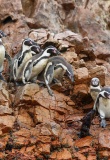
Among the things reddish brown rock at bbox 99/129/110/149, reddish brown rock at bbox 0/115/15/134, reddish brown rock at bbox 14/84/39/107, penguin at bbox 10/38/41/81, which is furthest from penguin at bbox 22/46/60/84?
reddish brown rock at bbox 99/129/110/149

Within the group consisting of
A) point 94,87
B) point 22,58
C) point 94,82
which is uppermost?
point 22,58

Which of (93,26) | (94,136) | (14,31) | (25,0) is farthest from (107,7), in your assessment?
(94,136)

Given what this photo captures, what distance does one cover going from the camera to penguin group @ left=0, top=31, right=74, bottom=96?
11.6m

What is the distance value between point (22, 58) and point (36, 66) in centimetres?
56

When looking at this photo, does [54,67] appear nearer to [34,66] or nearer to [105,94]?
[34,66]

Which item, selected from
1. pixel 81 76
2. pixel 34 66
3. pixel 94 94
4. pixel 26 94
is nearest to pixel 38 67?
pixel 34 66

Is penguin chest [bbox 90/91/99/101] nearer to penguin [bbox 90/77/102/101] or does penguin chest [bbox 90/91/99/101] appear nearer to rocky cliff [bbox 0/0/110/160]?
A: penguin [bbox 90/77/102/101]

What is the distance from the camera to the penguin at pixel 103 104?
10.7 metres

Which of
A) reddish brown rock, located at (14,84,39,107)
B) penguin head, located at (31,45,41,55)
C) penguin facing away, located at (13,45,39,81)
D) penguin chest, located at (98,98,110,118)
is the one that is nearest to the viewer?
penguin chest, located at (98,98,110,118)

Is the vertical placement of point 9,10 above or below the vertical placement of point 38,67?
above

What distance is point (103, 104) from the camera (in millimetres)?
10914

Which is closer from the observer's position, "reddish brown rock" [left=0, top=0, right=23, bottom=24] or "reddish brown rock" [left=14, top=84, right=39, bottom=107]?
"reddish brown rock" [left=14, top=84, right=39, bottom=107]

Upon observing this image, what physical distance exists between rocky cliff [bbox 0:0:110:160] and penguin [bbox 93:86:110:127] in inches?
8.8

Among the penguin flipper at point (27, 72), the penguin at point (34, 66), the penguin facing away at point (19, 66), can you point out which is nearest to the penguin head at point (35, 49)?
the penguin facing away at point (19, 66)
